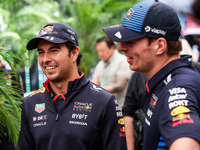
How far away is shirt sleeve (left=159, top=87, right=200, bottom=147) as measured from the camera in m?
1.33

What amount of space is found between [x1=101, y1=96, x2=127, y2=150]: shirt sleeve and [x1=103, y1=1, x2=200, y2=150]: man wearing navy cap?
43cm

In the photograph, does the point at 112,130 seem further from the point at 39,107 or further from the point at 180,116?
the point at 180,116

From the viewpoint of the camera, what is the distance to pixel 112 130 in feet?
7.23

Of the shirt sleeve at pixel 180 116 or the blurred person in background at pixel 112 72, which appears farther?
the blurred person in background at pixel 112 72

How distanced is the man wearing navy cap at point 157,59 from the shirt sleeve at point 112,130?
1.40ft

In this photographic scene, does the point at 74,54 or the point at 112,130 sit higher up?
the point at 74,54

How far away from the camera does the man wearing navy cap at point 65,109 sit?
7.04 ft

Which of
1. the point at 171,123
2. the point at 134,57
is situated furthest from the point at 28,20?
the point at 171,123

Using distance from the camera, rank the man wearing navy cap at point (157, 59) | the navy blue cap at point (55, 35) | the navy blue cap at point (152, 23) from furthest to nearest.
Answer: the navy blue cap at point (55, 35) → the navy blue cap at point (152, 23) → the man wearing navy cap at point (157, 59)

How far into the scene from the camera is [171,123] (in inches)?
55.2

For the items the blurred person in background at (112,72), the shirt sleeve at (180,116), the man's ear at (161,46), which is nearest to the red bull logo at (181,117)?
the shirt sleeve at (180,116)

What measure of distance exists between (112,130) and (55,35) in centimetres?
88

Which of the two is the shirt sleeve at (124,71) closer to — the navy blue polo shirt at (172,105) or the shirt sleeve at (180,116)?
the navy blue polo shirt at (172,105)

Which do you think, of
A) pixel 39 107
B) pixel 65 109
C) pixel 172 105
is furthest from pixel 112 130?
pixel 172 105
